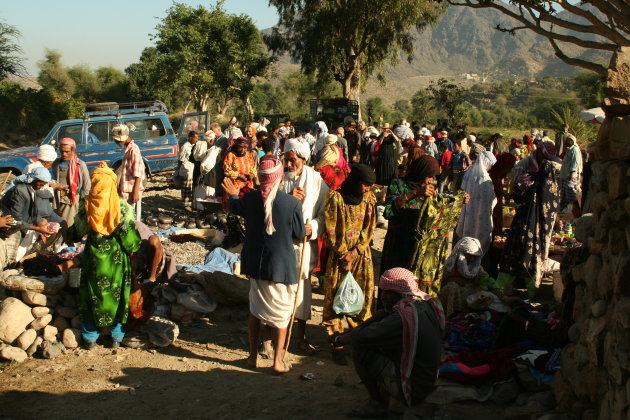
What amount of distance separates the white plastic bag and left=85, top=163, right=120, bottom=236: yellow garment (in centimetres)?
193

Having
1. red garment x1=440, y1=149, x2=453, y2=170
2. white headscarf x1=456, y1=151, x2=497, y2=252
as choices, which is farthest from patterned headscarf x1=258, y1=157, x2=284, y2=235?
red garment x1=440, y1=149, x2=453, y2=170

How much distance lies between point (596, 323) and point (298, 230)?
2.20m

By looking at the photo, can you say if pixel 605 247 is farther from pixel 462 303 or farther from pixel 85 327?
pixel 85 327

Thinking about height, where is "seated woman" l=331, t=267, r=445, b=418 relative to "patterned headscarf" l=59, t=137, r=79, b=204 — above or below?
below

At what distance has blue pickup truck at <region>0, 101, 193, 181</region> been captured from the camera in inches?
539

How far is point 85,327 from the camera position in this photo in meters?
5.38

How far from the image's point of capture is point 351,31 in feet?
102

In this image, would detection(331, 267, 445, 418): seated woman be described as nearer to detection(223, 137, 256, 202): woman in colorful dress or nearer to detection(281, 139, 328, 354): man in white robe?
detection(281, 139, 328, 354): man in white robe

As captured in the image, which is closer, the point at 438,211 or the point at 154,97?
the point at 438,211

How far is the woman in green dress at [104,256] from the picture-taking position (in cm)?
514

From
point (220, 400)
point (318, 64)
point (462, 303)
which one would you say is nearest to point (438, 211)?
point (462, 303)

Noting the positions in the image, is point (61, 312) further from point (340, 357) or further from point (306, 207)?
point (340, 357)

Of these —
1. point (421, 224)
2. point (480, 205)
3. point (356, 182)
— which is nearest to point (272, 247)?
point (356, 182)

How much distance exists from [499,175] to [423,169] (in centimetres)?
273
